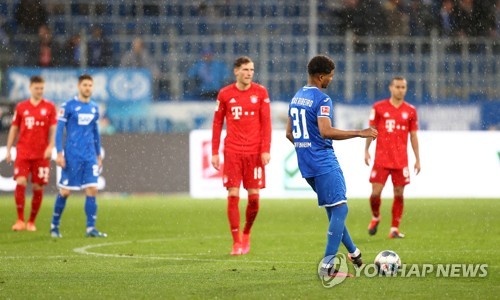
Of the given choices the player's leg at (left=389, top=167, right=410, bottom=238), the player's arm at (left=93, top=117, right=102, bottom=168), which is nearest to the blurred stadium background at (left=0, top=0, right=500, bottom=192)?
the player's arm at (left=93, top=117, right=102, bottom=168)

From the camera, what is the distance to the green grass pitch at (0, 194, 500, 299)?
871 cm

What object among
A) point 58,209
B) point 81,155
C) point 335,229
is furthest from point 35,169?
point 335,229

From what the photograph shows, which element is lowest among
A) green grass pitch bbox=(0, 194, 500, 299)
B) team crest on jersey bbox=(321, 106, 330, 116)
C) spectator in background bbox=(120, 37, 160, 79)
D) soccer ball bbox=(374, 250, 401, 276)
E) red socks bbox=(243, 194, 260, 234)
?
green grass pitch bbox=(0, 194, 500, 299)

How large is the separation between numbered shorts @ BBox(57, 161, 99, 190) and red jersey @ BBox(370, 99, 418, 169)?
389 cm

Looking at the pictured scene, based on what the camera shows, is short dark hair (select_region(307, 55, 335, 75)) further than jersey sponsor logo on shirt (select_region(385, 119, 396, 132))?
No

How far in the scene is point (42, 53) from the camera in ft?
83.6

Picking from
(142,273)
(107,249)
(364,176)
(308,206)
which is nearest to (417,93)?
(364,176)

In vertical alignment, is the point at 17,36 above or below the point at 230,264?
above

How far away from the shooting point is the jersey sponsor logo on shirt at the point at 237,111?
40.5 feet

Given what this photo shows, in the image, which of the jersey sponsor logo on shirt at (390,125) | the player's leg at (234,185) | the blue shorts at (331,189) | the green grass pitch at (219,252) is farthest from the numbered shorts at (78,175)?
the blue shorts at (331,189)

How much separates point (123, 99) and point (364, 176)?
5.63 m

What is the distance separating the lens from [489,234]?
48.3 feet

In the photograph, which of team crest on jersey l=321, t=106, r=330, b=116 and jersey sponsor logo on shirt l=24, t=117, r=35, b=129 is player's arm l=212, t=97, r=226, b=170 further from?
jersey sponsor logo on shirt l=24, t=117, r=35, b=129

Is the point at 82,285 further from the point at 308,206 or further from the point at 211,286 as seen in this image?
the point at 308,206
